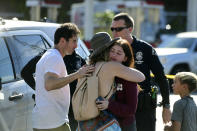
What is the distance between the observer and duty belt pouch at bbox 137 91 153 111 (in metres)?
5.04

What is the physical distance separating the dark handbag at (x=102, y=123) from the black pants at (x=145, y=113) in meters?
1.27

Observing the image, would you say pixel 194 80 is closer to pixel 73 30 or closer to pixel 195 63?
pixel 73 30

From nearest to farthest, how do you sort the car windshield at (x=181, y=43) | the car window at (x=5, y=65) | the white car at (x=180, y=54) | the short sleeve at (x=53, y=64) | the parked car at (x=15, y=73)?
the short sleeve at (x=53, y=64), the parked car at (x=15, y=73), the car window at (x=5, y=65), the white car at (x=180, y=54), the car windshield at (x=181, y=43)

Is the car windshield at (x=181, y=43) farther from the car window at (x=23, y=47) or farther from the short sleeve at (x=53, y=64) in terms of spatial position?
the short sleeve at (x=53, y=64)

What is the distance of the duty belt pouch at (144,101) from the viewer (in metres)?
5.04

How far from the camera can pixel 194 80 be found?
4832mm

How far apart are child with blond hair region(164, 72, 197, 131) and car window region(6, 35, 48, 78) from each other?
5.21 ft

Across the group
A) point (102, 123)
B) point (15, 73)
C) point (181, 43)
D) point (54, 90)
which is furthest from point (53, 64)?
point (181, 43)

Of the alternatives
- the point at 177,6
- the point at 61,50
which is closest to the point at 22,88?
the point at 61,50

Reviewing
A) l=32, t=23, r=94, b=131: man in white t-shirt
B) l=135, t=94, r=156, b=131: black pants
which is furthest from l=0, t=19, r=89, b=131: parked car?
l=135, t=94, r=156, b=131: black pants

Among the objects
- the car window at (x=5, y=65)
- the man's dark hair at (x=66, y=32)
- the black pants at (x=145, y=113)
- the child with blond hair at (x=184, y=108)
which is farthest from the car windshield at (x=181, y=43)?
the man's dark hair at (x=66, y=32)

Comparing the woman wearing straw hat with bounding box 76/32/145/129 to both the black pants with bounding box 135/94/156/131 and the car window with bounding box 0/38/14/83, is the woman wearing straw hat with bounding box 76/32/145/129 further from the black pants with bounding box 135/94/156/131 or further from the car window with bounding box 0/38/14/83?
the car window with bounding box 0/38/14/83

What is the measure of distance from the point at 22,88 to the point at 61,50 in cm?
113

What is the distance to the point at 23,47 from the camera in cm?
532
